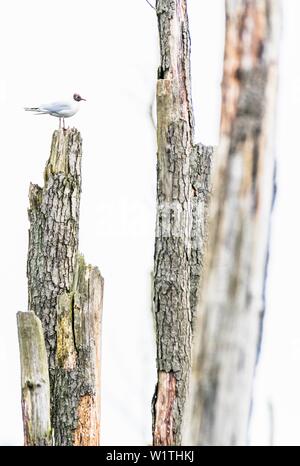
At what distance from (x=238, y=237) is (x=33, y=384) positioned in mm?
2861

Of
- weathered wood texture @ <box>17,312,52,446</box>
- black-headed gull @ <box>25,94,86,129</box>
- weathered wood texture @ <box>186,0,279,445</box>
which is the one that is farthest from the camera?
black-headed gull @ <box>25,94,86,129</box>

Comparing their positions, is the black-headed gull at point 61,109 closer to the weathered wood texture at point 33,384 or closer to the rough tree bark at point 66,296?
the rough tree bark at point 66,296

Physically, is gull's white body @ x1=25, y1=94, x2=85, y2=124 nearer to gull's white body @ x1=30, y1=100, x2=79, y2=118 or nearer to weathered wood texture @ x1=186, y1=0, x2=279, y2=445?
gull's white body @ x1=30, y1=100, x2=79, y2=118

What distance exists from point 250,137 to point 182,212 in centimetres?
349

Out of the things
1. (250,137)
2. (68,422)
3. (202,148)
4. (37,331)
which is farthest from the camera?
(202,148)

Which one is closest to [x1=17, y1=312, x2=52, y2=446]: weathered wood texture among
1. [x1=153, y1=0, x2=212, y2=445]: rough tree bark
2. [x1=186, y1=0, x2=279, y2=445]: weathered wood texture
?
[x1=153, y1=0, x2=212, y2=445]: rough tree bark

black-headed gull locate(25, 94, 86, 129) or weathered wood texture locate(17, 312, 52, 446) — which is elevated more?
black-headed gull locate(25, 94, 86, 129)

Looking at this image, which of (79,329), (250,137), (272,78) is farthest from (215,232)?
(79,329)

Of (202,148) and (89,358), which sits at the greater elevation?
(202,148)

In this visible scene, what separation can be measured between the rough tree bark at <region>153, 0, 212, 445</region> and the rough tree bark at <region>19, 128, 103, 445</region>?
0.55 metres

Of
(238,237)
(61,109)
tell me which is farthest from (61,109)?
(238,237)

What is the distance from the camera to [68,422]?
24.1 ft

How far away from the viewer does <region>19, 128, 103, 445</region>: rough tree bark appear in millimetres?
7402

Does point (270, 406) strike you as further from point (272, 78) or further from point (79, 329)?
point (272, 78)
